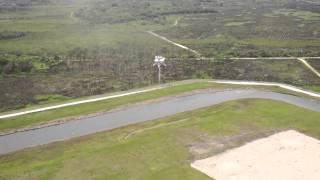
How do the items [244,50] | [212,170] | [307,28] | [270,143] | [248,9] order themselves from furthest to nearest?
[248,9] < [307,28] < [244,50] < [270,143] < [212,170]

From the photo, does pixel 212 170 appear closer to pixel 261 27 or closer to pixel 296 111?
pixel 296 111

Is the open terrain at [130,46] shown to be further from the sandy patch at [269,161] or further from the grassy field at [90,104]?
the sandy patch at [269,161]

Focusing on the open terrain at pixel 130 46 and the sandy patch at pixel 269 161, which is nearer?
the sandy patch at pixel 269 161

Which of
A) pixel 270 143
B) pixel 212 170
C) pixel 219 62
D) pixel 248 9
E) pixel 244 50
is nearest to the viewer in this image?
pixel 212 170

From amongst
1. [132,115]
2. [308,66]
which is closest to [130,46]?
[308,66]

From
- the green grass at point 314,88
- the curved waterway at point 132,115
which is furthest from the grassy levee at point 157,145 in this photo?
the green grass at point 314,88

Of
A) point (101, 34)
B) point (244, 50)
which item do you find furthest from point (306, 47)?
point (101, 34)

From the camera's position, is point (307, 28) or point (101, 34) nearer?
point (101, 34)

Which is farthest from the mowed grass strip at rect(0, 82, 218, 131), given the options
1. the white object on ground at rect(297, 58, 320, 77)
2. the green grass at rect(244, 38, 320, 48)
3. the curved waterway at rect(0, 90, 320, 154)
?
the green grass at rect(244, 38, 320, 48)
